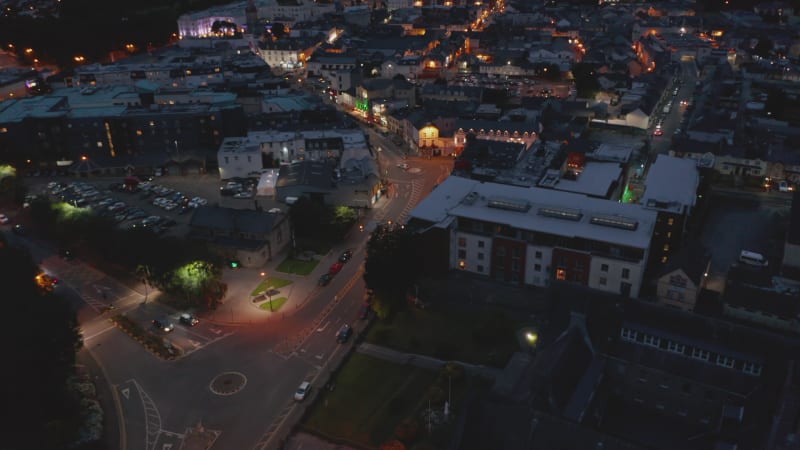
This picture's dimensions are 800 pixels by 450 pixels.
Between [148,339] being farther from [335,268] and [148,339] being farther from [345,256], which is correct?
[345,256]

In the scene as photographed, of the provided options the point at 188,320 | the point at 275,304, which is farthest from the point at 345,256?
the point at 188,320

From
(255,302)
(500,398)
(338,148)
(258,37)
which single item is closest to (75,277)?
(255,302)

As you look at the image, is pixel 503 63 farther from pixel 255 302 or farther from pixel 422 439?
pixel 422 439

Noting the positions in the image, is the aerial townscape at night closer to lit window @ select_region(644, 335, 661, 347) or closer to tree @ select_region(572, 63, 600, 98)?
lit window @ select_region(644, 335, 661, 347)

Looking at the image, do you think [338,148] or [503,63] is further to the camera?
[503,63]

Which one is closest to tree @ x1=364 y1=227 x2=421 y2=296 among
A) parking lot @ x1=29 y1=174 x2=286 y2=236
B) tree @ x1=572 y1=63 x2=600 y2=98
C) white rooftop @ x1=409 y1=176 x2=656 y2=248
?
white rooftop @ x1=409 y1=176 x2=656 y2=248

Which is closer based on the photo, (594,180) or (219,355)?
(219,355)

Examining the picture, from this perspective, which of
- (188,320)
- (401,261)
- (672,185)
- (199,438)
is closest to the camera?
(199,438)
